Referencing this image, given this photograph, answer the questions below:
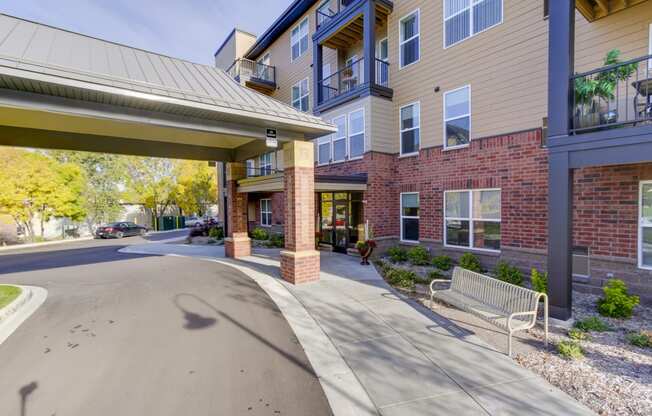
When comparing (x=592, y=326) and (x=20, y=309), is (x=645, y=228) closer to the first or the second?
(x=592, y=326)

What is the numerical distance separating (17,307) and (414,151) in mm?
11507

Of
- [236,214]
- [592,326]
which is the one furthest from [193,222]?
[592,326]

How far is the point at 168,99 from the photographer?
17.7 ft

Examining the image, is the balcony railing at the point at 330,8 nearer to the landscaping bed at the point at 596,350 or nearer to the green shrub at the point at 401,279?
the green shrub at the point at 401,279

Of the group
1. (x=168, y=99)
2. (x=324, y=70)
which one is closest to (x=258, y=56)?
(x=324, y=70)

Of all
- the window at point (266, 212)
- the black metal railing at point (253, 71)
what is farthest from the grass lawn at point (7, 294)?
the black metal railing at point (253, 71)

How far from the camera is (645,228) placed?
624cm

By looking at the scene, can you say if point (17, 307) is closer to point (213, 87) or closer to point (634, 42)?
point (213, 87)

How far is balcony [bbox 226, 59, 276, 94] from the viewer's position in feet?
57.9

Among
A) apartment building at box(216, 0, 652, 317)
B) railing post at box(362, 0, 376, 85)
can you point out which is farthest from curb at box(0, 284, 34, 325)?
railing post at box(362, 0, 376, 85)

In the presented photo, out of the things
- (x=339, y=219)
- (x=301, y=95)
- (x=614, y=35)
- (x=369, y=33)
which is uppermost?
(x=369, y=33)

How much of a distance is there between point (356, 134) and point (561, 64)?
7248 mm

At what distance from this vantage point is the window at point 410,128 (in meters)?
10.8

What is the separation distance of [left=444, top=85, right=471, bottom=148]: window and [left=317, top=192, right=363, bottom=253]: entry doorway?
3.91 metres
